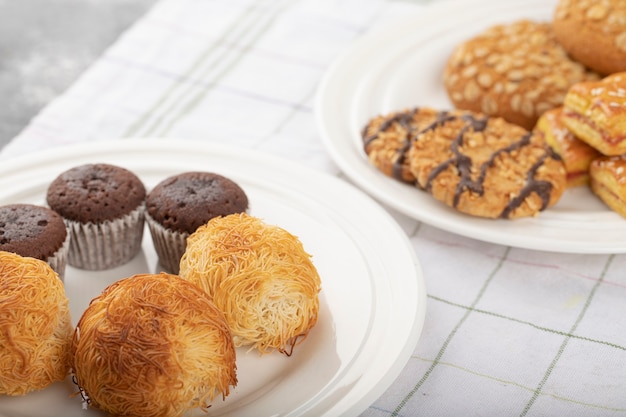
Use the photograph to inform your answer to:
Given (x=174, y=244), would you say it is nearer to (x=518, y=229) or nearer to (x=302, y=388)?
(x=302, y=388)

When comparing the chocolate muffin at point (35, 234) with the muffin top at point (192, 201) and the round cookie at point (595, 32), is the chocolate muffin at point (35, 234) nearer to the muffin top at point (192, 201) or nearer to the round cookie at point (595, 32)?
the muffin top at point (192, 201)

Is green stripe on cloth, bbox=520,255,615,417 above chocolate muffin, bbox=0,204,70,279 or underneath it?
underneath

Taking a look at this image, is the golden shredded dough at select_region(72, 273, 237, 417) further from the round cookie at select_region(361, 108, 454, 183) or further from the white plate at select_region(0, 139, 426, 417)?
the round cookie at select_region(361, 108, 454, 183)

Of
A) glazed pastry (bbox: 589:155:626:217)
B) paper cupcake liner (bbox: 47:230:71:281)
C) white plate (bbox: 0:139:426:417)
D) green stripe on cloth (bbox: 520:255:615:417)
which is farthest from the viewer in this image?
glazed pastry (bbox: 589:155:626:217)

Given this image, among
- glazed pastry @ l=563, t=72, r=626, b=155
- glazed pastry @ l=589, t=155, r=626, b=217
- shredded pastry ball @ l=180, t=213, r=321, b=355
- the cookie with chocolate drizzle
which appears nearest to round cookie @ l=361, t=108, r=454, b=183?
the cookie with chocolate drizzle

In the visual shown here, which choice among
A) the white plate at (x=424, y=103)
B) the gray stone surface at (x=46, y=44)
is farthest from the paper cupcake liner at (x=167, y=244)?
the gray stone surface at (x=46, y=44)

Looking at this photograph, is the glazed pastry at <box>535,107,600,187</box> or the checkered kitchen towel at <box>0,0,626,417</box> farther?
the glazed pastry at <box>535,107,600,187</box>

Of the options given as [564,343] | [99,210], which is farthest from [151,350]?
[564,343]
